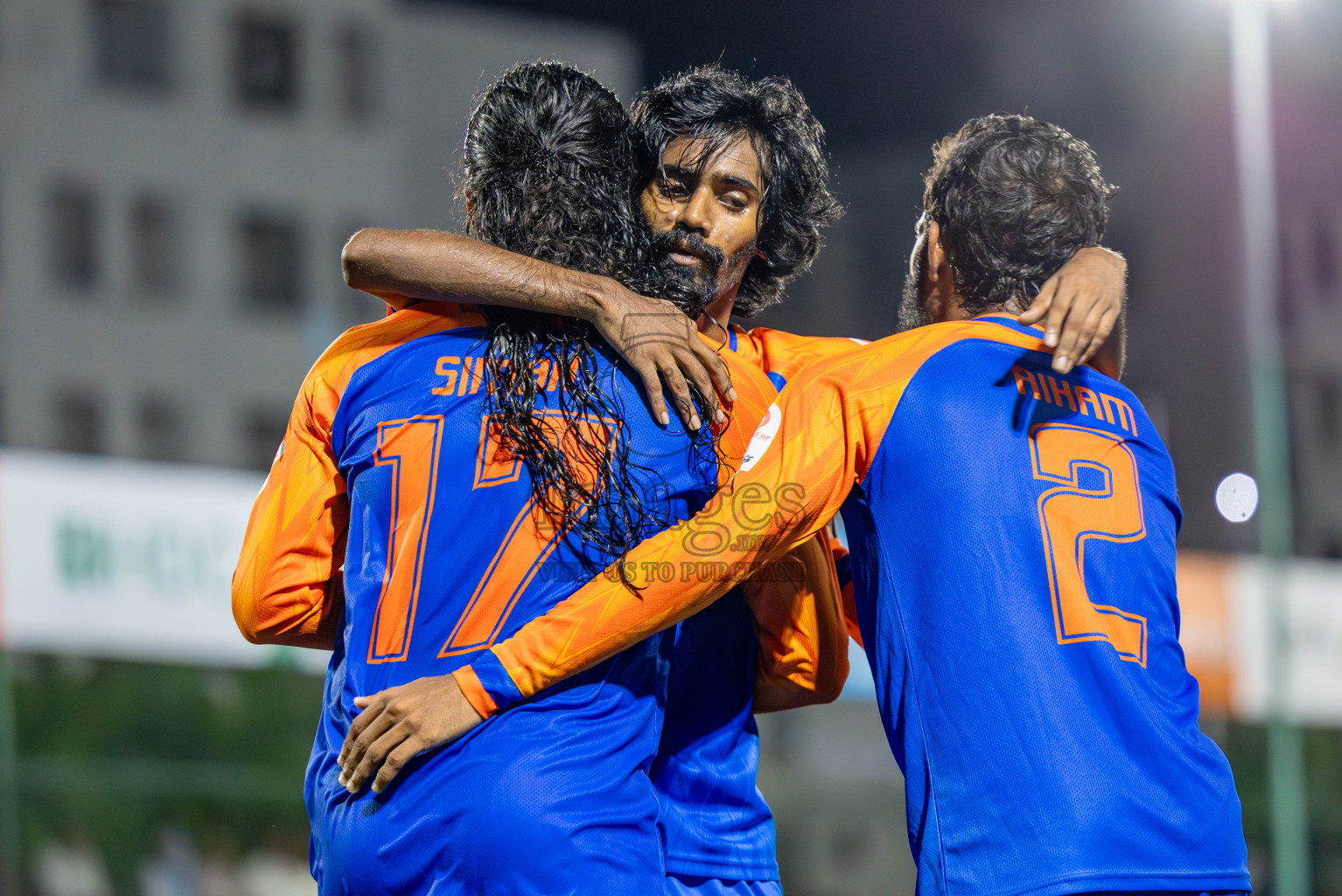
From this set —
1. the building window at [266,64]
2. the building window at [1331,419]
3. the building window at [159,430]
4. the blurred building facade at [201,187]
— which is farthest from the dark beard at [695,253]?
the building window at [1331,419]

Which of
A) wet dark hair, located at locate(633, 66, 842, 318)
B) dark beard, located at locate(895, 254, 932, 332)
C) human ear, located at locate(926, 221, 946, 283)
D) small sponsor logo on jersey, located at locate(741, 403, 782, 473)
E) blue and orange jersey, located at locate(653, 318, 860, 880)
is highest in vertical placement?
wet dark hair, located at locate(633, 66, 842, 318)

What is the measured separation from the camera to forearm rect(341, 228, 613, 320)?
2.58 meters

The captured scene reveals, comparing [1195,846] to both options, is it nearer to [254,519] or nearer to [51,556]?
[254,519]

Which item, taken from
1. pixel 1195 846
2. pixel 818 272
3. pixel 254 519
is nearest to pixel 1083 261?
pixel 1195 846

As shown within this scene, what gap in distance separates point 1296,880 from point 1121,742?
11.6 meters

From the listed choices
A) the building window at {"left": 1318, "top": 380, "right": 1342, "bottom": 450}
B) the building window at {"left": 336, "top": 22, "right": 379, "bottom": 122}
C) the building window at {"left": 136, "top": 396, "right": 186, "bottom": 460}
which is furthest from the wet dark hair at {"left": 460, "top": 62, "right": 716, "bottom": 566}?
the building window at {"left": 1318, "top": 380, "right": 1342, "bottom": 450}

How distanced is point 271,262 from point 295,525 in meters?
31.7

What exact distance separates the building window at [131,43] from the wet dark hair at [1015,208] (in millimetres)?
31369

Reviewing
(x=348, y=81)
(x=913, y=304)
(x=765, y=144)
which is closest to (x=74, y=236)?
(x=348, y=81)

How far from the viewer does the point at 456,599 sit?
97.9 inches

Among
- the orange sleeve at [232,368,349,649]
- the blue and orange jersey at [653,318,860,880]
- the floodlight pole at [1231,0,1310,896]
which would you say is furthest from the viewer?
the floodlight pole at [1231,0,1310,896]

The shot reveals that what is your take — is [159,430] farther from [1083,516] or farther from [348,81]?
[1083,516]

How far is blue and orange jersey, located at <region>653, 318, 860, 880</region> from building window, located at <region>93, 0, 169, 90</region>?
31.5 m

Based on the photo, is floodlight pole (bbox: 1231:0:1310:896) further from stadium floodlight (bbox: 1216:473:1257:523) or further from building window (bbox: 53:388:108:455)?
building window (bbox: 53:388:108:455)
